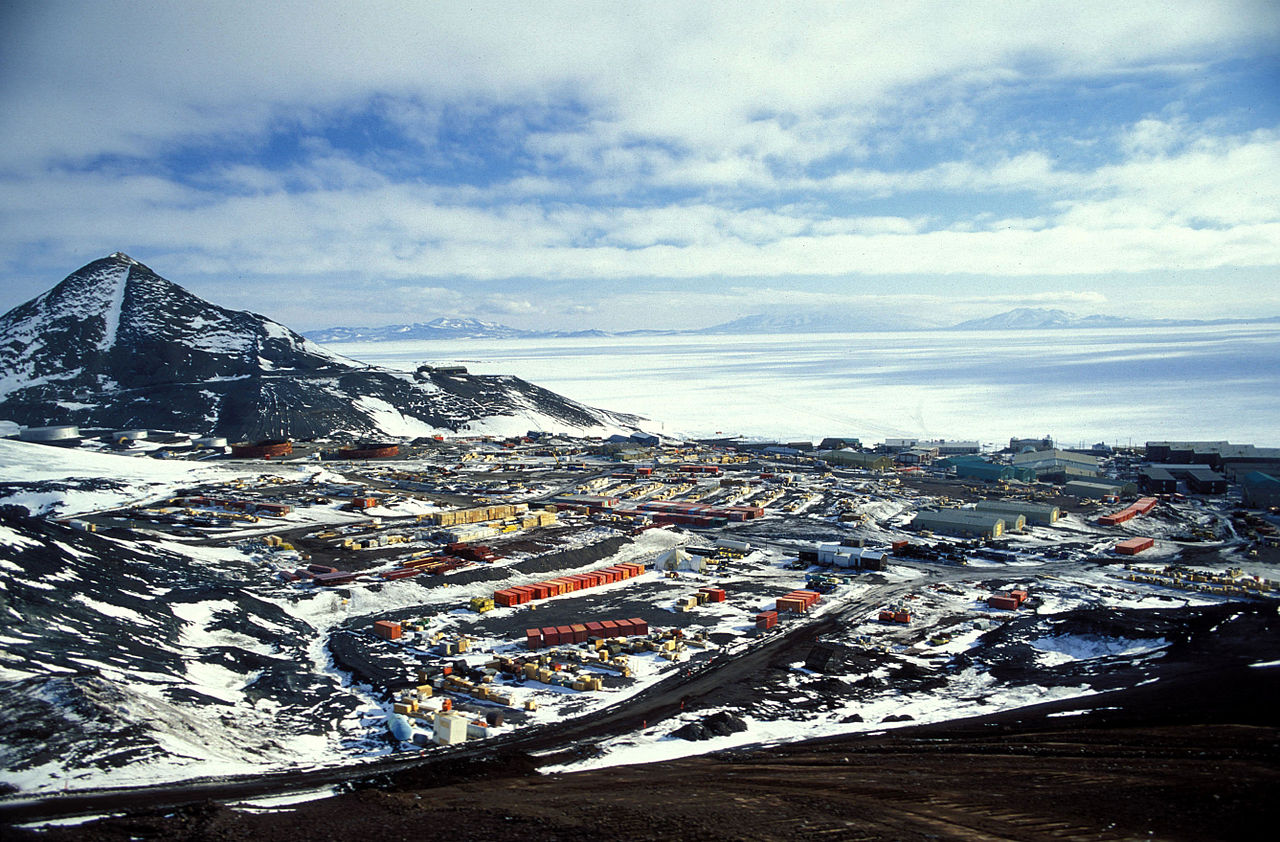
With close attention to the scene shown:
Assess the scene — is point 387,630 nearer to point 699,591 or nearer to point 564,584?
point 564,584

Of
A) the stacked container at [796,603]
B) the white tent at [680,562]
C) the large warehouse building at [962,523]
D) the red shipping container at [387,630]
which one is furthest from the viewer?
the large warehouse building at [962,523]

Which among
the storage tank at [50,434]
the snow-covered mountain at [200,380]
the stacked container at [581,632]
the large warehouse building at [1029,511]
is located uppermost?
the snow-covered mountain at [200,380]

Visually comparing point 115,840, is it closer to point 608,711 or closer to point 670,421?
point 608,711

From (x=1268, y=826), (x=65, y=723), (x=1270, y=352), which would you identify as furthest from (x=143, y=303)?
(x=1270, y=352)

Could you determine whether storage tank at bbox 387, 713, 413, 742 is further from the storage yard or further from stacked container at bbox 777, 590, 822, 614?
stacked container at bbox 777, 590, 822, 614

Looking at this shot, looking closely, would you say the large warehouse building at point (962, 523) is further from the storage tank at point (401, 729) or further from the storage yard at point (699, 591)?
→ the storage tank at point (401, 729)

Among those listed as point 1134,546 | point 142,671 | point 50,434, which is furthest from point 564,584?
point 50,434

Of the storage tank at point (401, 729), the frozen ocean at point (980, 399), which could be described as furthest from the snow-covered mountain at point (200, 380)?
the storage tank at point (401, 729)
